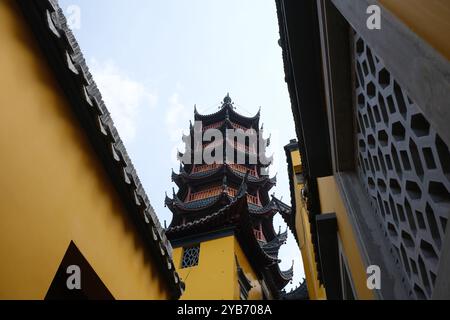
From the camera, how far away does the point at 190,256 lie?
14.2 metres

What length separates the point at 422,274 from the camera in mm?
2164

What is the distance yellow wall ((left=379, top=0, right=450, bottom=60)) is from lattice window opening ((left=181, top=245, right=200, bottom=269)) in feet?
42.6

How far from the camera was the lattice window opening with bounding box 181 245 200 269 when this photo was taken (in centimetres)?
1388

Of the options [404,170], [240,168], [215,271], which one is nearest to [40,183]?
[404,170]

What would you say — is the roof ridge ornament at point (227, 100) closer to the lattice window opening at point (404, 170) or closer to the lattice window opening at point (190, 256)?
the lattice window opening at point (190, 256)

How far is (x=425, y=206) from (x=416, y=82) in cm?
74

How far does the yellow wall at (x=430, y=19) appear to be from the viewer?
4.23 ft

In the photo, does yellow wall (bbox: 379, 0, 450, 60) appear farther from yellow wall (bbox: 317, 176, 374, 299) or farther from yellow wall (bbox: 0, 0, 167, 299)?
yellow wall (bbox: 0, 0, 167, 299)

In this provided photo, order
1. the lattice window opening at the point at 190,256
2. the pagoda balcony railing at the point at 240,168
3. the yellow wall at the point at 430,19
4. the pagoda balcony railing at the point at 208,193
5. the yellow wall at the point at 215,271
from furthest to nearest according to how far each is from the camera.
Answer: the pagoda balcony railing at the point at 240,168
the pagoda balcony railing at the point at 208,193
the lattice window opening at the point at 190,256
the yellow wall at the point at 215,271
the yellow wall at the point at 430,19

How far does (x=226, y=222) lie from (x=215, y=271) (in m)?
2.03

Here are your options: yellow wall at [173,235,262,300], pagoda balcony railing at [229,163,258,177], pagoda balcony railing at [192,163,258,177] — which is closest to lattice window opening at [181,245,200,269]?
yellow wall at [173,235,262,300]

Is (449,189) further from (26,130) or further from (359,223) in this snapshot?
(26,130)

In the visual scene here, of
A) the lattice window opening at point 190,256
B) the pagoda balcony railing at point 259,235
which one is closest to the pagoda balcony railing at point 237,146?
the pagoda balcony railing at point 259,235
